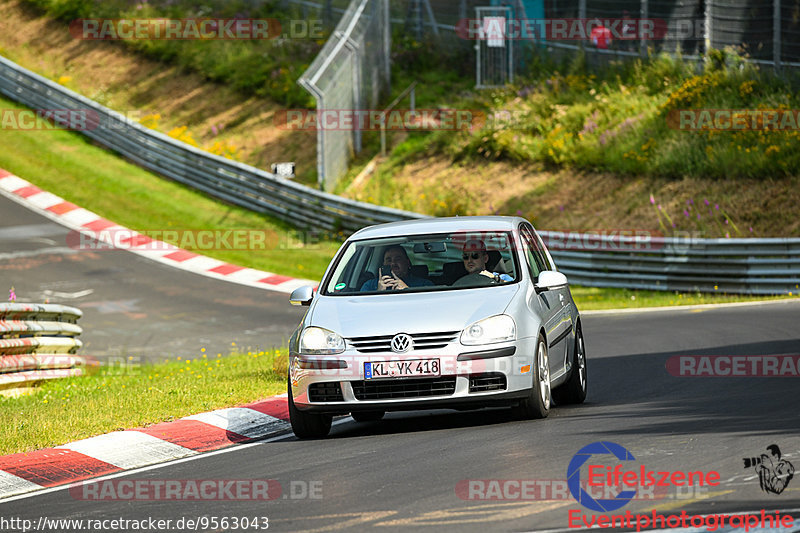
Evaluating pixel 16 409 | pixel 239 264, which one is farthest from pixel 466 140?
pixel 16 409

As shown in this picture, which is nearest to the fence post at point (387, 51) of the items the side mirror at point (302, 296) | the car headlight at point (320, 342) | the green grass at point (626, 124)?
the green grass at point (626, 124)

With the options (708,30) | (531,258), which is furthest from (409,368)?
(708,30)

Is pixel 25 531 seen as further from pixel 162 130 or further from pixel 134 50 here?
pixel 134 50

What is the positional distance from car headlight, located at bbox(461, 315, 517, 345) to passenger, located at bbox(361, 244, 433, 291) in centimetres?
106

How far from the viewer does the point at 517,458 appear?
26.1 ft

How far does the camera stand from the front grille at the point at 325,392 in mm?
9258

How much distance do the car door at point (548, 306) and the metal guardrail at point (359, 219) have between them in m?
11.4

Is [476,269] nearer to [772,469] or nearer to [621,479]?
[621,479]

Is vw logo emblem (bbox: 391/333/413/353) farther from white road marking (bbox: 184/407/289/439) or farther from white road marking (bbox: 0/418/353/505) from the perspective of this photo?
white road marking (bbox: 184/407/289/439)

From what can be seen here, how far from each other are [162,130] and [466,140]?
9.53 meters

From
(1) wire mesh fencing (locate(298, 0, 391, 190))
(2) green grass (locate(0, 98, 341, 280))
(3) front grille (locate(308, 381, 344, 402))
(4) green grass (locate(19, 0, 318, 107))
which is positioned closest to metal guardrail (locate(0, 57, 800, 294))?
(2) green grass (locate(0, 98, 341, 280))

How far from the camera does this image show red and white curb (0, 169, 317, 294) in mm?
24750

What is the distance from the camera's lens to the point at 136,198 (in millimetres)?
30797

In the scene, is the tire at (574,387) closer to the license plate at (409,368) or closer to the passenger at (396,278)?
the passenger at (396,278)
